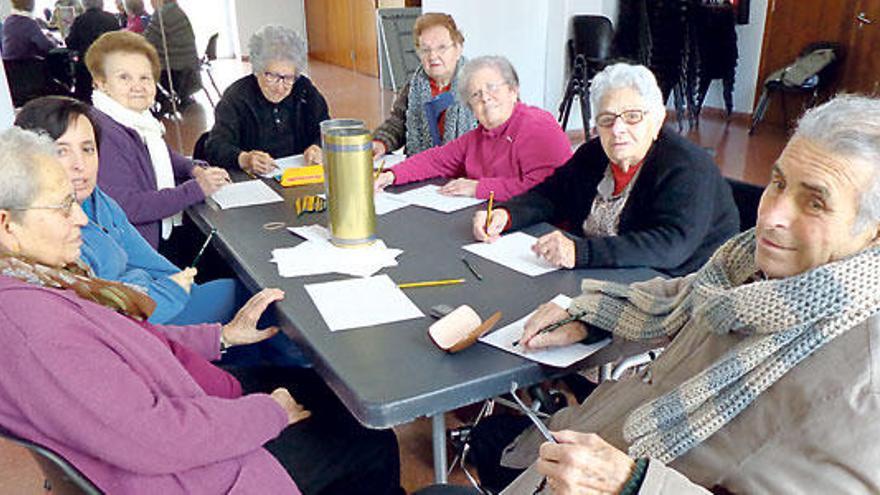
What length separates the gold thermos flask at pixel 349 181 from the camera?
1658 millimetres

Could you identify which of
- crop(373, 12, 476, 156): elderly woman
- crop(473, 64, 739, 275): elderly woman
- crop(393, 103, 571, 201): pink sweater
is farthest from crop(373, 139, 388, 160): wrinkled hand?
crop(473, 64, 739, 275): elderly woman

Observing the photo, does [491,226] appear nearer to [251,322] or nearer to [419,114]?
[251,322]

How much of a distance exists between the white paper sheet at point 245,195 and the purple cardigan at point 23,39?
6.24 ft

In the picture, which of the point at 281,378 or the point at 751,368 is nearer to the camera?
the point at 751,368

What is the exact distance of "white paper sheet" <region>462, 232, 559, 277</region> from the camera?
162 cm

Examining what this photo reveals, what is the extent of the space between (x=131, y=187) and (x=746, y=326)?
194 cm

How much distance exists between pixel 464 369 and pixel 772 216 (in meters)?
0.55

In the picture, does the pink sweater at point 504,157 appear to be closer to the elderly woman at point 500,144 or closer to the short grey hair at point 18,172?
the elderly woman at point 500,144

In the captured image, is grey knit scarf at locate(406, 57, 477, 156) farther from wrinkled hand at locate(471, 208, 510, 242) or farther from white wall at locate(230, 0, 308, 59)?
white wall at locate(230, 0, 308, 59)

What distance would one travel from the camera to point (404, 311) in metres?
1.40

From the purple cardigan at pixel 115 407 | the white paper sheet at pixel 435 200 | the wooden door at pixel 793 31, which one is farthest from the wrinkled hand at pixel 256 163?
the wooden door at pixel 793 31

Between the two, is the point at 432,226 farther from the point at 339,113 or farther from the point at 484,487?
the point at 339,113

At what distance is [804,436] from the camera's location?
0.92 m

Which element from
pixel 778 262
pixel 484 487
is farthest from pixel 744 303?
pixel 484 487
